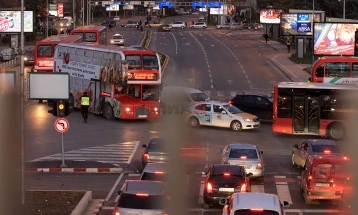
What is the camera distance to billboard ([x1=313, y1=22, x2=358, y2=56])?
50344 millimetres

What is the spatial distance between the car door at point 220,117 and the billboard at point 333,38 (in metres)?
17.7

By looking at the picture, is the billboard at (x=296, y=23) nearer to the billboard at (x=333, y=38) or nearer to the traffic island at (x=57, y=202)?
the billboard at (x=333, y=38)

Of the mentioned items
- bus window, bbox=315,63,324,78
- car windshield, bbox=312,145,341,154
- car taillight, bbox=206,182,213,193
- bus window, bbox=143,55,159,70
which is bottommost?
car taillight, bbox=206,182,213,193

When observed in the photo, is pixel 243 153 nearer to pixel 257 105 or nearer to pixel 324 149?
pixel 324 149

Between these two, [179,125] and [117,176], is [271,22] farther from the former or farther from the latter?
[179,125]

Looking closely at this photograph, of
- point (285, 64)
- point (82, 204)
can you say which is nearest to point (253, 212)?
point (82, 204)

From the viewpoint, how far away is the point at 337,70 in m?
35.9

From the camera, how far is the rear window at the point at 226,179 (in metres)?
18.9

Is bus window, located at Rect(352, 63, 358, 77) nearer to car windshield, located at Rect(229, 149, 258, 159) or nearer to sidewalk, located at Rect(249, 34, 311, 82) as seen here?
car windshield, located at Rect(229, 149, 258, 159)

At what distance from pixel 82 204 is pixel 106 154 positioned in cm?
1054

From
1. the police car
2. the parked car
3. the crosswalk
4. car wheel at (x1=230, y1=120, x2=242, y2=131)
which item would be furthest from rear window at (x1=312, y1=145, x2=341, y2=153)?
the parked car

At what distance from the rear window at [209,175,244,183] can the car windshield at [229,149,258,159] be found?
4.18m

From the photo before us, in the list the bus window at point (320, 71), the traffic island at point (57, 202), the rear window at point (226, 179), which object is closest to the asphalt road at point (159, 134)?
the traffic island at point (57, 202)

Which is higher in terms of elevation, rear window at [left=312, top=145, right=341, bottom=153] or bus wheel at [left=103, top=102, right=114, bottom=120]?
rear window at [left=312, top=145, right=341, bottom=153]
